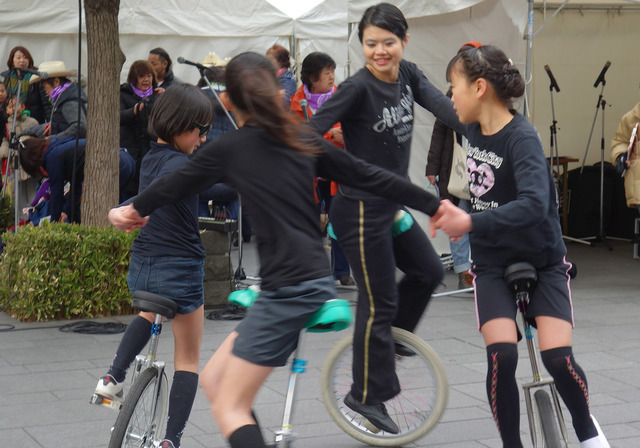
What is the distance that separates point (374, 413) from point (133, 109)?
614 centimetres

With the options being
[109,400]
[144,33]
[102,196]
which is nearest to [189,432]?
[109,400]

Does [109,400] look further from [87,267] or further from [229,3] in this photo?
[229,3]

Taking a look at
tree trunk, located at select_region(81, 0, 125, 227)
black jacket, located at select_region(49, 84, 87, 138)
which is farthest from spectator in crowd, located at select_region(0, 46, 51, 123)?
tree trunk, located at select_region(81, 0, 125, 227)

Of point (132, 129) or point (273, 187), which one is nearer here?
point (273, 187)

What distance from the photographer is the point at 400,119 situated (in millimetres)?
Result: 4598

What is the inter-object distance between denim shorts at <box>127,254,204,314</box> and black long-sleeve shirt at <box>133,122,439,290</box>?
848mm

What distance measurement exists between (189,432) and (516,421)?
5.95ft

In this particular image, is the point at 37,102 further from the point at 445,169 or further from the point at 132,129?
the point at 445,169

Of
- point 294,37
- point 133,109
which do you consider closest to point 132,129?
point 133,109

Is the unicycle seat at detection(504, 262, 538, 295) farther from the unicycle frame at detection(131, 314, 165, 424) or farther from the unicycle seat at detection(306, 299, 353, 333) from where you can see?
the unicycle frame at detection(131, 314, 165, 424)

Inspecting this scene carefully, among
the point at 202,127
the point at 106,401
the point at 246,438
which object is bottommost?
the point at 106,401

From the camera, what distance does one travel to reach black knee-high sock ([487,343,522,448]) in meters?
3.69

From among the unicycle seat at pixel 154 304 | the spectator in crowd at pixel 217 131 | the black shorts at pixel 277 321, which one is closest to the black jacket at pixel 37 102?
the spectator in crowd at pixel 217 131

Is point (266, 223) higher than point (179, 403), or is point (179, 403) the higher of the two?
point (266, 223)
